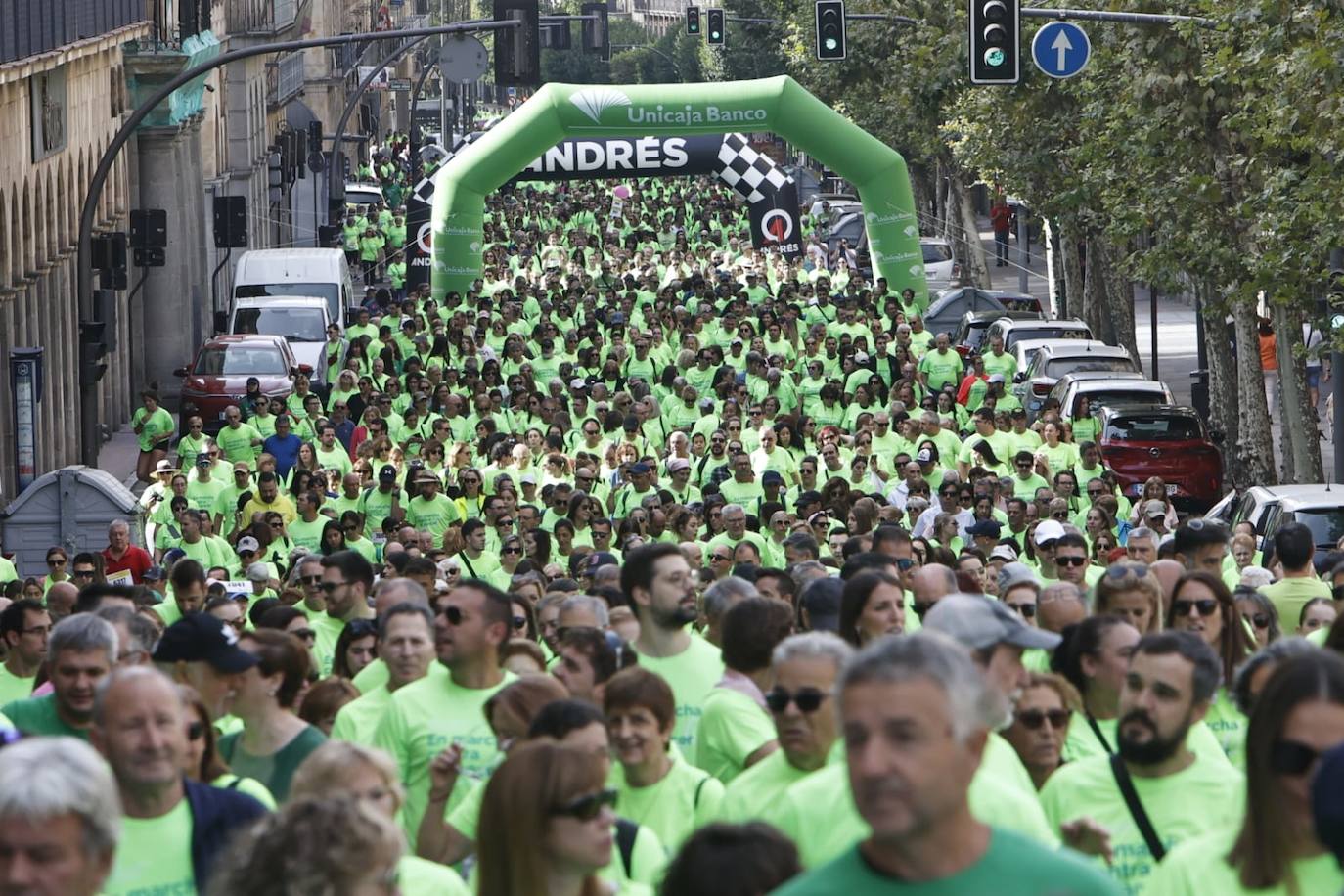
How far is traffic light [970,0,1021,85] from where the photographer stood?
22.7m

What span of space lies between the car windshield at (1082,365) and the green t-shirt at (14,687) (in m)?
23.2

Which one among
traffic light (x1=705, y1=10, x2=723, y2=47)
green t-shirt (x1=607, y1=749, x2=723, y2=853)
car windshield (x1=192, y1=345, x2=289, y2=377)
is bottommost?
green t-shirt (x1=607, y1=749, x2=723, y2=853)

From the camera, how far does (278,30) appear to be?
211 ft

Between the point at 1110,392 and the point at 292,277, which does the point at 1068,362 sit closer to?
the point at 1110,392

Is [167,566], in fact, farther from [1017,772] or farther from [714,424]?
[1017,772]

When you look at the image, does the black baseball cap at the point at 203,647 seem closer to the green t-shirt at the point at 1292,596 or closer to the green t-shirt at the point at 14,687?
the green t-shirt at the point at 14,687

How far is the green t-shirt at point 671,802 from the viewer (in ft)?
23.9

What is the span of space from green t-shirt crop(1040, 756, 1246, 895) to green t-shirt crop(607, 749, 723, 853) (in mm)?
908

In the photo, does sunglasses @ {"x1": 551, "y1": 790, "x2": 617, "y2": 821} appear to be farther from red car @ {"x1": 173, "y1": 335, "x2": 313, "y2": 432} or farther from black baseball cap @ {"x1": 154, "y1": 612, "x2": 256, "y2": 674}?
red car @ {"x1": 173, "y1": 335, "x2": 313, "y2": 432}

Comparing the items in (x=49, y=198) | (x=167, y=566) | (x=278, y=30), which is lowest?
(x=167, y=566)

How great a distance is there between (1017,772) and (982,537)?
9.68 metres

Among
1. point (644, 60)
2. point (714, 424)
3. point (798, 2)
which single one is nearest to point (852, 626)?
point (714, 424)

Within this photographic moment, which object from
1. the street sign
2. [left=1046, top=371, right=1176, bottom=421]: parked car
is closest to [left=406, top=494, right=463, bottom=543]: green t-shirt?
the street sign

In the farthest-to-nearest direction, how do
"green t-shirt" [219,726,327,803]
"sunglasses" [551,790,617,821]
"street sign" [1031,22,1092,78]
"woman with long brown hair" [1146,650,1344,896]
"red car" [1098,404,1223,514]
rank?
"red car" [1098,404,1223,514], "street sign" [1031,22,1092,78], "green t-shirt" [219,726,327,803], "sunglasses" [551,790,617,821], "woman with long brown hair" [1146,650,1344,896]
